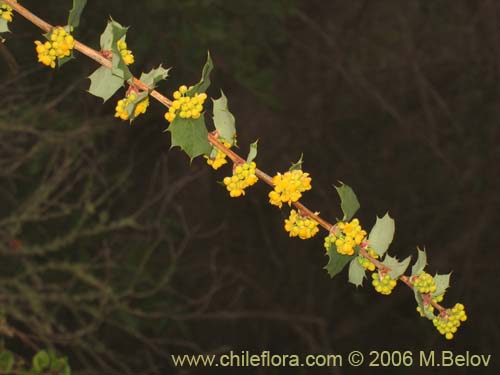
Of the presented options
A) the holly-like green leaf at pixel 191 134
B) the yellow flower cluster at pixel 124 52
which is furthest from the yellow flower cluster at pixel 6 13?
the holly-like green leaf at pixel 191 134

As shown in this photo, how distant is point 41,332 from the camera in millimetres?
2311

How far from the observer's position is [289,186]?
77 centimetres

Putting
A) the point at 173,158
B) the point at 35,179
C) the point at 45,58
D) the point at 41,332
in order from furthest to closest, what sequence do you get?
the point at 173,158 < the point at 35,179 < the point at 41,332 < the point at 45,58

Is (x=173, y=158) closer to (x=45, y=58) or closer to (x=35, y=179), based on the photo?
(x=35, y=179)

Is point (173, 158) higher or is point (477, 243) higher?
point (173, 158)

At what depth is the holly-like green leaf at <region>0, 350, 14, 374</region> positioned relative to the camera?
196cm

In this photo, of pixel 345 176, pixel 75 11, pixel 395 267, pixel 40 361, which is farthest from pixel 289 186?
pixel 345 176

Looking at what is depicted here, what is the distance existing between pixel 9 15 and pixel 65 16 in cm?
233

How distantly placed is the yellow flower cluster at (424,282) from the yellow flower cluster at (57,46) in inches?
18.8

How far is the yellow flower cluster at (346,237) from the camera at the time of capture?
0.79 metres

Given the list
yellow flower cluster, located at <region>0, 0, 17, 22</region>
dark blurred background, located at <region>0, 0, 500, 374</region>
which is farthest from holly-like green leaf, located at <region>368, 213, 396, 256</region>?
dark blurred background, located at <region>0, 0, 500, 374</region>

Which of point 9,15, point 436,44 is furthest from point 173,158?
point 9,15

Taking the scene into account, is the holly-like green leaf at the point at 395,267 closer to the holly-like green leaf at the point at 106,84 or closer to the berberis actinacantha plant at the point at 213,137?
the berberis actinacantha plant at the point at 213,137

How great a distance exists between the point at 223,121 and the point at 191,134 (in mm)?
45
